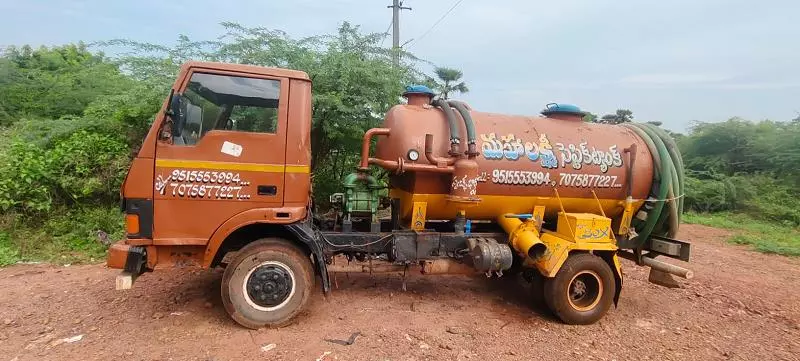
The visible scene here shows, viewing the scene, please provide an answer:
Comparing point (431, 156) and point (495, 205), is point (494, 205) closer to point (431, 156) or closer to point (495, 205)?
point (495, 205)

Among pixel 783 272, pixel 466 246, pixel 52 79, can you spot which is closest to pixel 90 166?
pixel 52 79

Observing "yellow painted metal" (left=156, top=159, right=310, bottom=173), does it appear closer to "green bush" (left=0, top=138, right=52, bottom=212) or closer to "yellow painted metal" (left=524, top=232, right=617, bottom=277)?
"yellow painted metal" (left=524, top=232, right=617, bottom=277)

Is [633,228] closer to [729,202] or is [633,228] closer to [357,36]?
[357,36]

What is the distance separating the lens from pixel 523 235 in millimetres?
4988

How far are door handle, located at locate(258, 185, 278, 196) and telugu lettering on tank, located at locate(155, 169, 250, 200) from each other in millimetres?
109

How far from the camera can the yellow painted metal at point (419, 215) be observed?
4.94 meters

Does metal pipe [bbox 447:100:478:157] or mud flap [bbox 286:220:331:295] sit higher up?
metal pipe [bbox 447:100:478:157]

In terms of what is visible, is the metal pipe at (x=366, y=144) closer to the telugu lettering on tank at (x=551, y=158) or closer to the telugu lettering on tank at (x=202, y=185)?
the telugu lettering on tank at (x=551, y=158)

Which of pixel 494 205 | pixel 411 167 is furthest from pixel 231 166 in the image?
pixel 494 205

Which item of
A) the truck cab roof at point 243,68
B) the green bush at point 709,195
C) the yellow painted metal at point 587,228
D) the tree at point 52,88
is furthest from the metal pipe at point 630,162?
the green bush at point 709,195

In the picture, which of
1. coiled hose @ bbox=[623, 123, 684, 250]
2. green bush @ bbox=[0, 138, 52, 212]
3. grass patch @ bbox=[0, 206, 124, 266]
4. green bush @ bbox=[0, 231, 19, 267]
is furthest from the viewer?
green bush @ bbox=[0, 138, 52, 212]

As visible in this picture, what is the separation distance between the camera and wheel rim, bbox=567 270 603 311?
4.96 metres

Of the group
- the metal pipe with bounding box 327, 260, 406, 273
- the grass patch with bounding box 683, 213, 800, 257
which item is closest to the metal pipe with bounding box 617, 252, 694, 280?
the metal pipe with bounding box 327, 260, 406, 273

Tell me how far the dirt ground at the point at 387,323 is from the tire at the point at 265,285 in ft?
0.49
